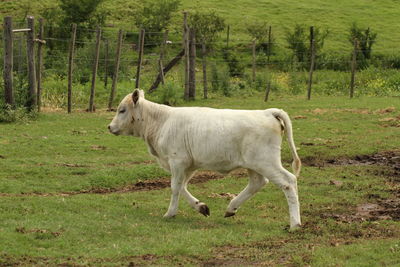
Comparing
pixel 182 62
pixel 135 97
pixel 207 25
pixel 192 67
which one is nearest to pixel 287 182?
pixel 135 97

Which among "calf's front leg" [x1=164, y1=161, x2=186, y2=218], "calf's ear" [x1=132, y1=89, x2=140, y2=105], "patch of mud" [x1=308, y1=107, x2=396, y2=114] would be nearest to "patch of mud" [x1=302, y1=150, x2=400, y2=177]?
"calf's ear" [x1=132, y1=89, x2=140, y2=105]

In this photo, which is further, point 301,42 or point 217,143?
point 301,42

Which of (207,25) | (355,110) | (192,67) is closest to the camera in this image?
(355,110)

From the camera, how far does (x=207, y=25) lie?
153 feet

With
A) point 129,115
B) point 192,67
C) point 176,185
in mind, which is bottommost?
point 192,67

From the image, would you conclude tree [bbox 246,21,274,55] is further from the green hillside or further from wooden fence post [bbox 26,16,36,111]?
wooden fence post [bbox 26,16,36,111]

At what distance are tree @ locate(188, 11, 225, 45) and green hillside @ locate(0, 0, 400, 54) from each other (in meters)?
2.20

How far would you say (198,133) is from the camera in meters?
10.7

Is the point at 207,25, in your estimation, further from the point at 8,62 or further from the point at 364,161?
the point at 364,161

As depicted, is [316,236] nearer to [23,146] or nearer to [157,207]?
[157,207]

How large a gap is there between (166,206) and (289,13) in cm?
4564

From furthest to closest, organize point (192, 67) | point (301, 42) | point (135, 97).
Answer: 1. point (301, 42)
2. point (192, 67)
3. point (135, 97)

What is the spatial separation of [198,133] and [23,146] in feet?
23.0

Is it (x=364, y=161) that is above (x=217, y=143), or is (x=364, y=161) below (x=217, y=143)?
below
